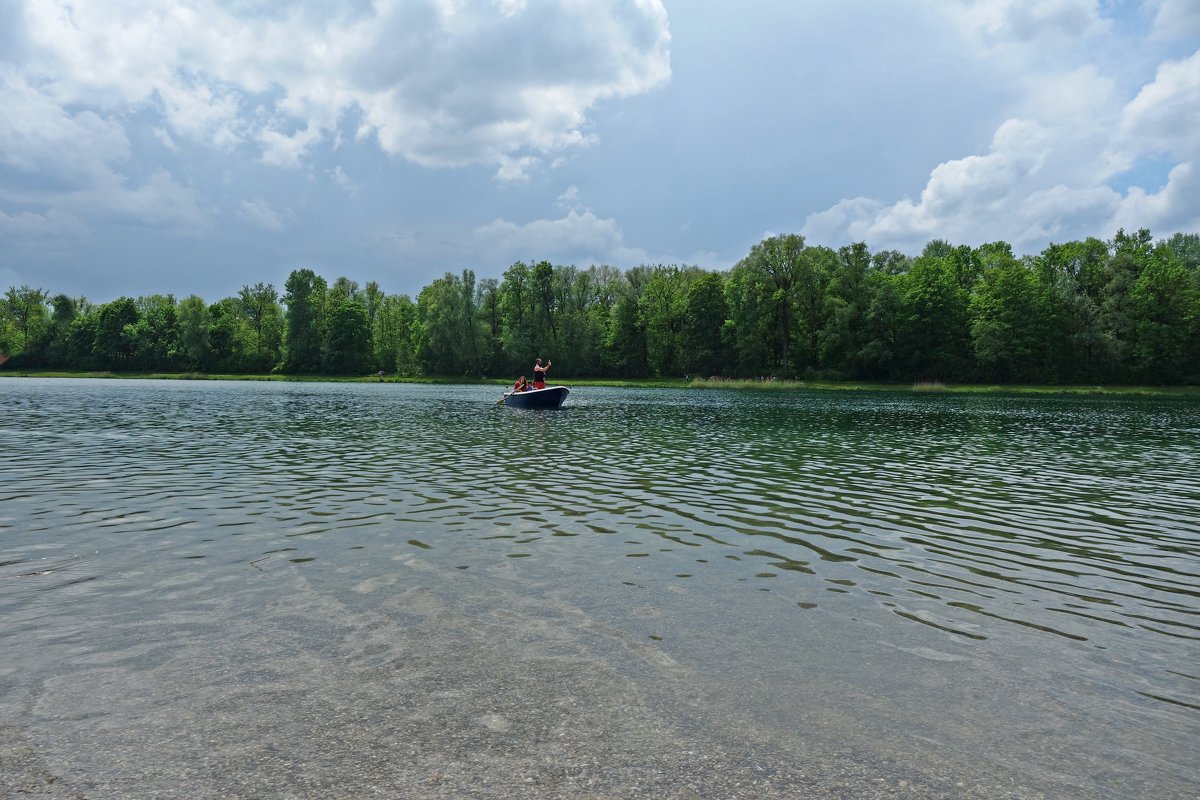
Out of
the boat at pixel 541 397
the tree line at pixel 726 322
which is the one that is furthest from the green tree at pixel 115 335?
the boat at pixel 541 397

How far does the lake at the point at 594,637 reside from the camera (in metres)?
5.38

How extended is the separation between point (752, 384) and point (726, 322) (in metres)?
21.7

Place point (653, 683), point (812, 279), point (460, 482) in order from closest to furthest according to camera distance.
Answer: point (653, 683) < point (460, 482) < point (812, 279)

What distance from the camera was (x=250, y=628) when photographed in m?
8.25

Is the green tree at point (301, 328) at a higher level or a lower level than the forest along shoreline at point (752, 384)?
higher

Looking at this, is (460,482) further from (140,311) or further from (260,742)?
(140,311)

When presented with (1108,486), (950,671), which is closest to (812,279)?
(1108,486)

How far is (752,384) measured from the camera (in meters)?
98.7

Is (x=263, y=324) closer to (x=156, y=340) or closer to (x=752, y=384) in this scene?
(x=156, y=340)

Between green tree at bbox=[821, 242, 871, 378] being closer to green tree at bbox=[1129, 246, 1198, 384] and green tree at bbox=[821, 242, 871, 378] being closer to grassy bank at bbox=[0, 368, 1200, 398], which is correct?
grassy bank at bbox=[0, 368, 1200, 398]

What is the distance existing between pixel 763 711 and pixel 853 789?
1266mm

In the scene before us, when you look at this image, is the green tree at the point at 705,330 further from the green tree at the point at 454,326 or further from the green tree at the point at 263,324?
the green tree at the point at 263,324

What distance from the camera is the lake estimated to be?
538 cm

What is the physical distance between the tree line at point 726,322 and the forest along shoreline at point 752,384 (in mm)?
3563
